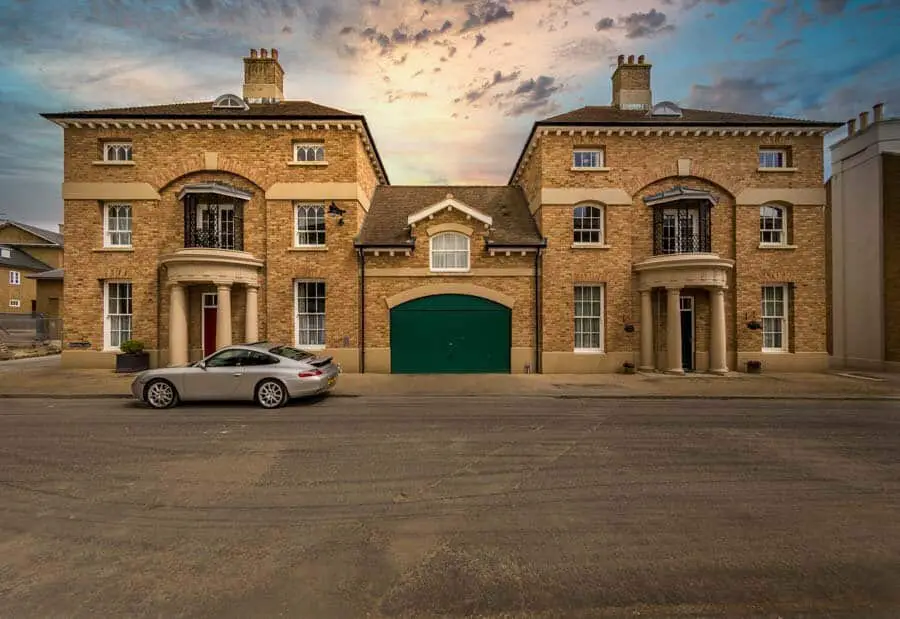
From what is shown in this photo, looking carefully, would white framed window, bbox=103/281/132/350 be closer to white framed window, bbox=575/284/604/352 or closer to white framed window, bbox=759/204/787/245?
white framed window, bbox=575/284/604/352

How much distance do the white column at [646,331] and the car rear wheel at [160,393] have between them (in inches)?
584

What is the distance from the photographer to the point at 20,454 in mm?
6434

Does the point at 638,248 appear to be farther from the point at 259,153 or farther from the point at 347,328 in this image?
the point at 259,153

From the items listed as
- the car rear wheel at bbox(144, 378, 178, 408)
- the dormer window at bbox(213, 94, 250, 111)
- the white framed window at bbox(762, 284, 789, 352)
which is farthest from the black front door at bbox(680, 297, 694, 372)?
the dormer window at bbox(213, 94, 250, 111)

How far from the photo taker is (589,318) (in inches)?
640

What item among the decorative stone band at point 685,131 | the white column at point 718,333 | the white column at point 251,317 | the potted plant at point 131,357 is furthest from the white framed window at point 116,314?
the white column at point 718,333

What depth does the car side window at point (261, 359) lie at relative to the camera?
9.92 metres

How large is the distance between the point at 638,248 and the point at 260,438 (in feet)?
48.2

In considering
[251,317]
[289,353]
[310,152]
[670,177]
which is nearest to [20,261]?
[251,317]

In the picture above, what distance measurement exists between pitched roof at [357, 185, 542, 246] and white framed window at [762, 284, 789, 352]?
9.39 meters

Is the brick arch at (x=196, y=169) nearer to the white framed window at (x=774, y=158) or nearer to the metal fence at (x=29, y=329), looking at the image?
the metal fence at (x=29, y=329)

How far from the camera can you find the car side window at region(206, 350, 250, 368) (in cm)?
994

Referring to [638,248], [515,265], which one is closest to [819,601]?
[515,265]

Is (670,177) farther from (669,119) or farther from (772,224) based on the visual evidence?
(772,224)
